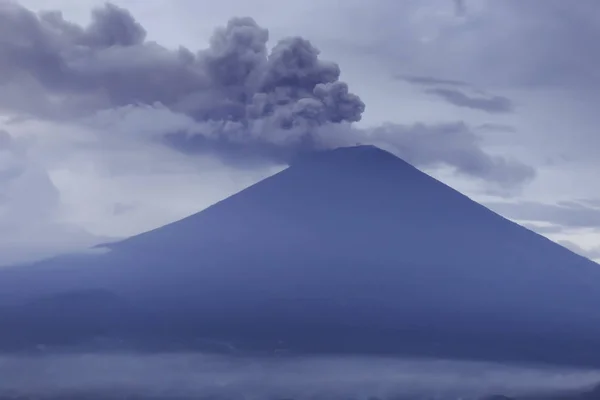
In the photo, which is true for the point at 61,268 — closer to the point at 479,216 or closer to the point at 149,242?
the point at 149,242

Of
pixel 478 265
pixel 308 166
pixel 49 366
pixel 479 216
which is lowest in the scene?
pixel 49 366

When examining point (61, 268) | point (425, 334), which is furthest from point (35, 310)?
point (425, 334)

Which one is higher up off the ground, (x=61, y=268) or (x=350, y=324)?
(x=61, y=268)

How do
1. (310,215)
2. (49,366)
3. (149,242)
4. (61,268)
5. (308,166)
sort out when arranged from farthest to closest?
(308,166), (310,215), (149,242), (61,268), (49,366)

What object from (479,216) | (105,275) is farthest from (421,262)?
(105,275)

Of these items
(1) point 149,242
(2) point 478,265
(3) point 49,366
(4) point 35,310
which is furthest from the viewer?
(2) point 478,265

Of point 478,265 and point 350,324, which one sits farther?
point 478,265
